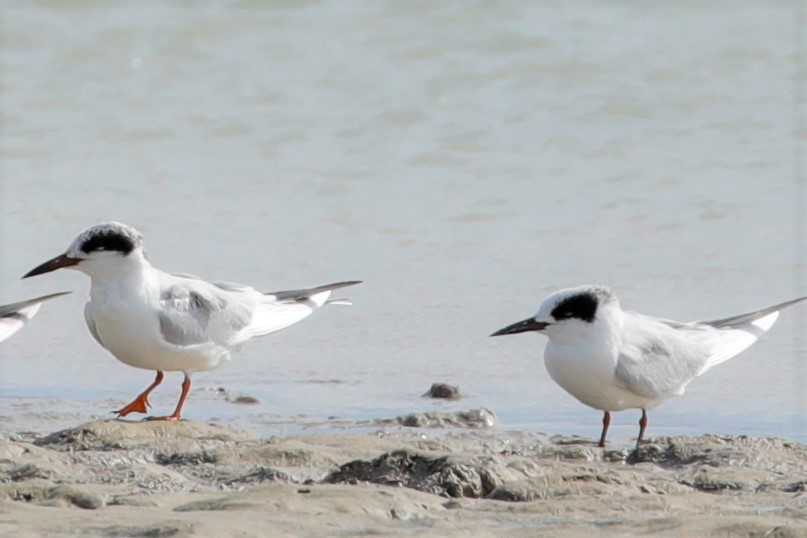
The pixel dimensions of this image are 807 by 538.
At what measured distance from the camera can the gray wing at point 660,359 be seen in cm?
578

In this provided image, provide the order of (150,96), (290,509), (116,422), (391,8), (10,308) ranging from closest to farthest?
(290,509), (116,422), (10,308), (150,96), (391,8)

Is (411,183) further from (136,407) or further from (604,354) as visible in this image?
(604,354)

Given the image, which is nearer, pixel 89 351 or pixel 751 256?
pixel 89 351

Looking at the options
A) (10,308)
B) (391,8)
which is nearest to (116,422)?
(10,308)

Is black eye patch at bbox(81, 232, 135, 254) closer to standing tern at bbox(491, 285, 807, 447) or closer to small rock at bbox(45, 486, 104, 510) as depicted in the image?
standing tern at bbox(491, 285, 807, 447)

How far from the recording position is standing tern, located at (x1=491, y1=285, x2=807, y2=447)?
575cm

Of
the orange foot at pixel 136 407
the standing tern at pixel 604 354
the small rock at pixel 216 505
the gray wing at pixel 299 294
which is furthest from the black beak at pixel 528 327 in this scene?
the small rock at pixel 216 505

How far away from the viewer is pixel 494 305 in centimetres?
782

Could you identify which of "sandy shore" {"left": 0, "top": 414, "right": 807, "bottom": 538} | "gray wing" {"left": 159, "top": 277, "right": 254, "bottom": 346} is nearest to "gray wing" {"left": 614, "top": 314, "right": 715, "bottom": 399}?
"sandy shore" {"left": 0, "top": 414, "right": 807, "bottom": 538}

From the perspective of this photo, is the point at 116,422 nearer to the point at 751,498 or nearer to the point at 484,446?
the point at 484,446

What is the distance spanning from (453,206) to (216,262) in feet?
5.78

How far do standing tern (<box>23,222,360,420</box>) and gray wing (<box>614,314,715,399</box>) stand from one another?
1.67m

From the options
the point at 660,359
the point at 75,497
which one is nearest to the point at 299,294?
the point at 660,359

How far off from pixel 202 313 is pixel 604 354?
1634mm
